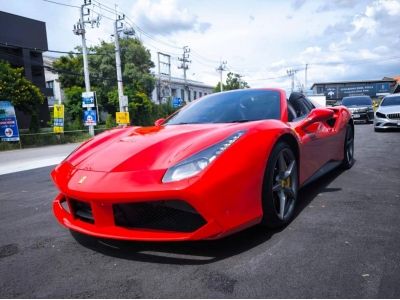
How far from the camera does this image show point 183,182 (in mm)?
2076

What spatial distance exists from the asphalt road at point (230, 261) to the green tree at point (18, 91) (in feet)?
52.3

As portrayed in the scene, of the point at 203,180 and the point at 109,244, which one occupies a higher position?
the point at 203,180

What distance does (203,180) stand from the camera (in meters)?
2.09

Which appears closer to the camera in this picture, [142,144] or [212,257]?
[212,257]

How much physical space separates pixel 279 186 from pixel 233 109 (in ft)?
3.13

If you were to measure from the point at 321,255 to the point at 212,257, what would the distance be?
2.30ft

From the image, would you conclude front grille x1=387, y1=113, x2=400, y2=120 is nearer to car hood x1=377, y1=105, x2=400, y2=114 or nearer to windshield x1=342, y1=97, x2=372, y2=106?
car hood x1=377, y1=105, x2=400, y2=114

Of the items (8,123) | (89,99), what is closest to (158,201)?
(8,123)

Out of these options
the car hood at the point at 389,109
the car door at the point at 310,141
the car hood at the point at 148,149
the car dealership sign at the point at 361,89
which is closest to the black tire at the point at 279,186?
the car door at the point at 310,141

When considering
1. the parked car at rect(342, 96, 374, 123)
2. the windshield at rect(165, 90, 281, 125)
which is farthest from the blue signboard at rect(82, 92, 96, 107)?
the windshield at rect(165, 90, 281, 125)

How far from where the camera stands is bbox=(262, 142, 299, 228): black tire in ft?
8.26

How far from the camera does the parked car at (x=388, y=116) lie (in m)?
10.6

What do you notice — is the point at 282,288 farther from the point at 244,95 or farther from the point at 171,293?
the point at 244,95

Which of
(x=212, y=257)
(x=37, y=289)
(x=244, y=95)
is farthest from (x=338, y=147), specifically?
(x=37, y=289)
